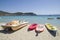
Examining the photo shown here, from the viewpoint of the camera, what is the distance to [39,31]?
45.7ft

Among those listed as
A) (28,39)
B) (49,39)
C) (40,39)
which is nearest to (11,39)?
(28,39)

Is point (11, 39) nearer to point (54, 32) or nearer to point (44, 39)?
point (44, 39)

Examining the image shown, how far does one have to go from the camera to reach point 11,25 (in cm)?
1366

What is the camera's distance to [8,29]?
14711 millimetres

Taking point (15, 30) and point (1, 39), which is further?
point (15, 30)

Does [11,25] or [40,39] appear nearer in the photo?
[40,39]

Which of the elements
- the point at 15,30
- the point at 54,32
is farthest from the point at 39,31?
the point at 15,30

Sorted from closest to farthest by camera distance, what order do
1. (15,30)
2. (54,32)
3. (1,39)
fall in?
(1,39)
(54,32)
(15,30)

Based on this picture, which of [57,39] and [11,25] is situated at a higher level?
[11,25]

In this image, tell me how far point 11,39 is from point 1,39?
3.06 feet

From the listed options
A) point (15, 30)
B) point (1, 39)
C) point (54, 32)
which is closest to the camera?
point (1, 39)

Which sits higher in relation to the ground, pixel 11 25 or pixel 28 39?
pixel 11 25

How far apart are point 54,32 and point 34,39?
12.5 feet

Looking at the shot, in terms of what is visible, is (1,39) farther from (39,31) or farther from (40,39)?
(39,31)
